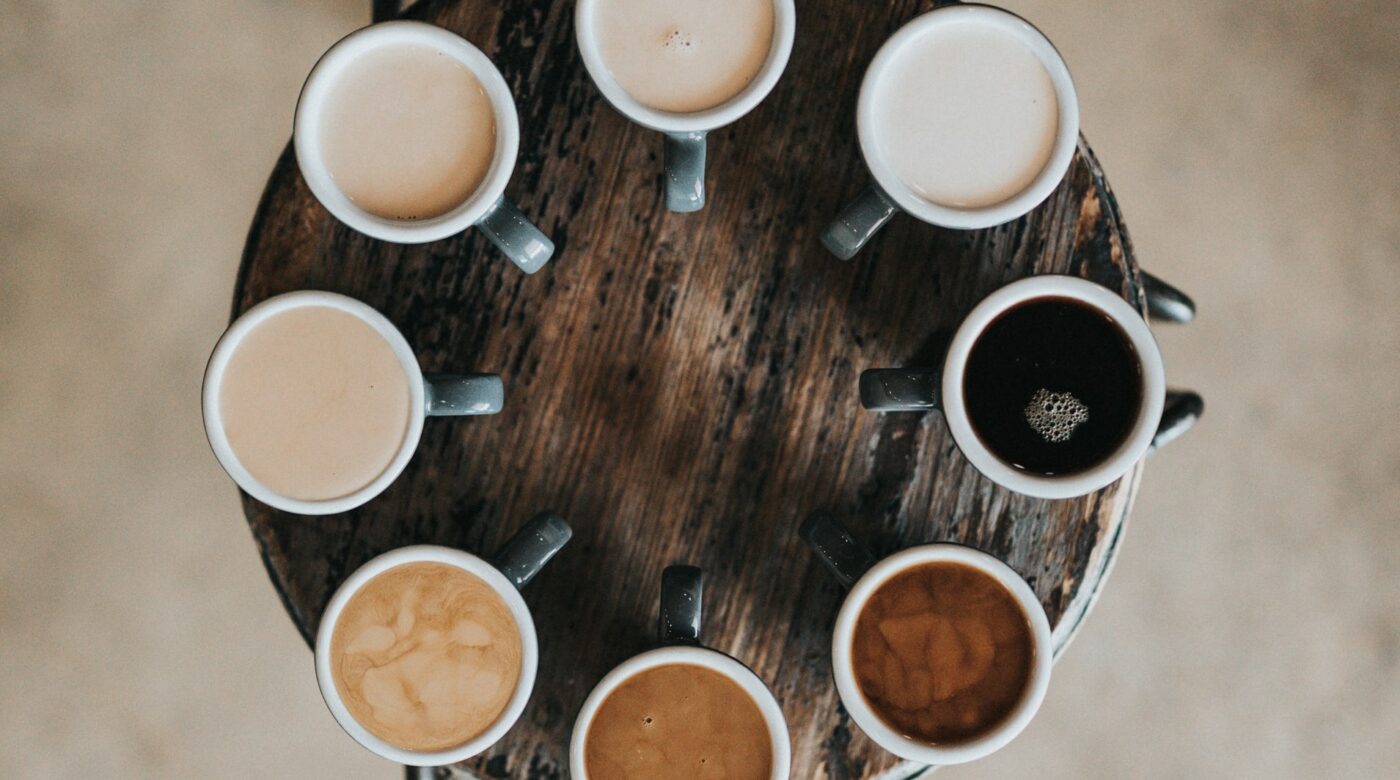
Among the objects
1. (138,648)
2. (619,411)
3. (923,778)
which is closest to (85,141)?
(138,648)

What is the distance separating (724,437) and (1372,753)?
4.64ft

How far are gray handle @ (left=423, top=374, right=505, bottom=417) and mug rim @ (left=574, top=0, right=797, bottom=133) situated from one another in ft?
0.85

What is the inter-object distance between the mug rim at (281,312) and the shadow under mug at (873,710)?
1.29 ft

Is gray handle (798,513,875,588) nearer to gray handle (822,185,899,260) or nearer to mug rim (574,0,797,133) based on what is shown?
gray handle (822,185,899,260)

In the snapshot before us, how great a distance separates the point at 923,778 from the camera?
855 mm

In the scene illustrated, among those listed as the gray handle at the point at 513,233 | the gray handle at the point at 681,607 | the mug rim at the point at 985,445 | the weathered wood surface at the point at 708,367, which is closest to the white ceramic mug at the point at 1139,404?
the mug rim at the point at 985,445

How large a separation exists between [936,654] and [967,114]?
1.56 ft

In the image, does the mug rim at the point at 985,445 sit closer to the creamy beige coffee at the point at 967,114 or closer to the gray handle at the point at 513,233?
the creamy beige coffee at the point at 967,114

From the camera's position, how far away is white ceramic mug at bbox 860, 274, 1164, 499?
2.32 feet

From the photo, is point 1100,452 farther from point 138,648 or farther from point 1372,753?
point 138,648

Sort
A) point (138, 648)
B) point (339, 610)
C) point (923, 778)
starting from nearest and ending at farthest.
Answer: point (339, 610) < point (923, 778) < point (138, 648)

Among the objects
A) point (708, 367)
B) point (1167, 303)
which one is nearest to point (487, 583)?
point (708, 367)

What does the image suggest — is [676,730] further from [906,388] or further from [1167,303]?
[1167,303]

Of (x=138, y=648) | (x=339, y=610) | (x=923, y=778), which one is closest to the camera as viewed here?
(x=339, y=610)
